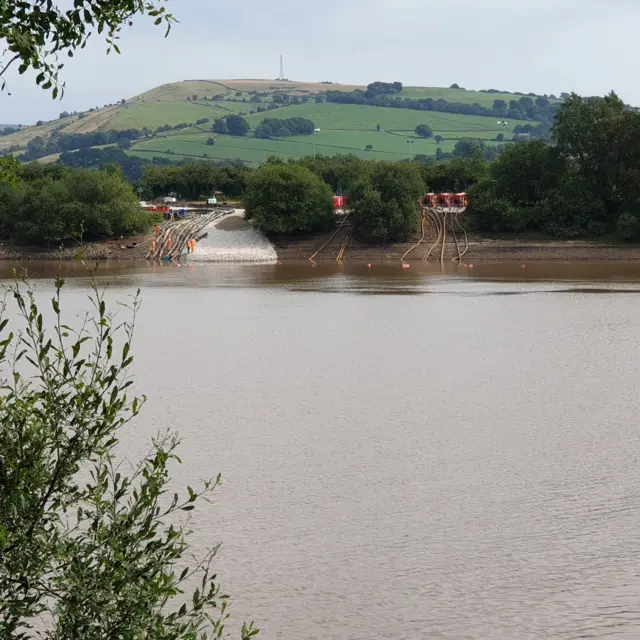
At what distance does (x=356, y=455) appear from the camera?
2067 centimetres

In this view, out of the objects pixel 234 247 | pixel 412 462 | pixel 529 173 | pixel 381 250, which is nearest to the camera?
pixel 412 462

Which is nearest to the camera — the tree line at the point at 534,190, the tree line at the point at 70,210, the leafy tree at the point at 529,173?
the tree line at the point at 534,190

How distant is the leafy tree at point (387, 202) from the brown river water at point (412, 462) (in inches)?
1222

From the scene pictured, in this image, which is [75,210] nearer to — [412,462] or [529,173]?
[529,173]

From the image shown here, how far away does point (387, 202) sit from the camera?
248ft

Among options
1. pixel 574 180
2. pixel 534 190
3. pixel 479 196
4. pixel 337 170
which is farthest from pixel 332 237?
pixel 337 170

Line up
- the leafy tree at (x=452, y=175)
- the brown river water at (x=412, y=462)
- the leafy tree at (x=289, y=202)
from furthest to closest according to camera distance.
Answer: the leafy tree at (x=452, y=175) → the leafy tree at (x=289, y=202) → the brown river water at (x=412, y=462)

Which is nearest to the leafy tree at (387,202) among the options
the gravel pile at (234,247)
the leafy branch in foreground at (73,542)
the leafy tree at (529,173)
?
the leafy tree at (529,173)

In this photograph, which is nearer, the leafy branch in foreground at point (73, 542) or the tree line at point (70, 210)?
the leafy branch in foreground at point (73, 542)

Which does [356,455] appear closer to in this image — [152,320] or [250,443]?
[250,443]

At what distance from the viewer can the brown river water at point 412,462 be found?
44.1 feet

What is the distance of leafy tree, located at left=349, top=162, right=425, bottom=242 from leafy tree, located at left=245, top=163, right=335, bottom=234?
2.47m

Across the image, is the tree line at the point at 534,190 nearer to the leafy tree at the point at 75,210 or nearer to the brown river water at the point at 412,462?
the leafy tree at the point at 75,210

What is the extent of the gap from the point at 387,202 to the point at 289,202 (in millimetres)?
7353
